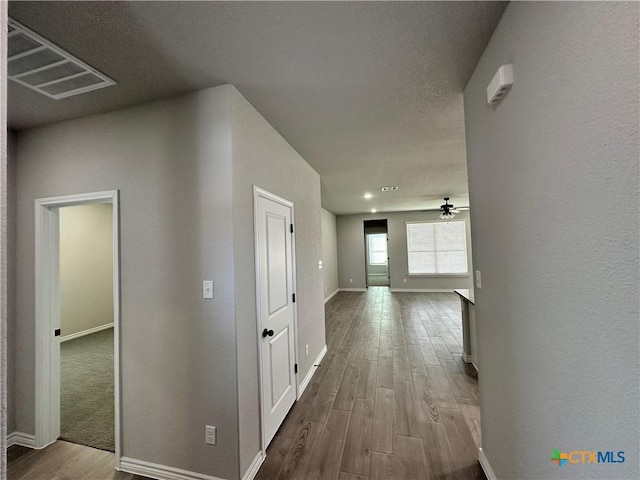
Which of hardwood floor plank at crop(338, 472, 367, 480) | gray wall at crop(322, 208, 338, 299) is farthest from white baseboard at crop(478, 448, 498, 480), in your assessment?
gray wall at crop(322, 208, 338, 299)

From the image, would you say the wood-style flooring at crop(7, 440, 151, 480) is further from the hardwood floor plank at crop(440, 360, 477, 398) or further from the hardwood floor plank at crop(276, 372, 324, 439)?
the hardwood floor plank at crop(440, 360, 477, 398)

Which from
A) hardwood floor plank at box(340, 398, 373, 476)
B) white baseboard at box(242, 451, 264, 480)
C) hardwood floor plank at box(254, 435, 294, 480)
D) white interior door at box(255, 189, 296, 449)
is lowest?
hardwood floor plank at box(340, 398, 373, 476)

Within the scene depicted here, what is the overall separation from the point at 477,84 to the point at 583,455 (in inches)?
73.4

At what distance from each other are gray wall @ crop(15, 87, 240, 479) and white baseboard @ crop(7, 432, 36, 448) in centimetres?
→ 100

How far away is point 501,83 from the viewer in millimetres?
1223

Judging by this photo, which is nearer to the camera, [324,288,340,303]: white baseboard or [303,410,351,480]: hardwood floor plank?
[303,410,351,480]: hardwood floor plank

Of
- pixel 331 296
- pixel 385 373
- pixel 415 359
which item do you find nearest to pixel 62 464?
pixel 385 373

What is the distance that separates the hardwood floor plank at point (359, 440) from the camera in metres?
1.81

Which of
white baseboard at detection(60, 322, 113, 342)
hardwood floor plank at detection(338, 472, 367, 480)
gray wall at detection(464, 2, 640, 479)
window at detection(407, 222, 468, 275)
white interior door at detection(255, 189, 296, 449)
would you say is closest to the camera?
gray wall at detection(464, 2, 640, 479)

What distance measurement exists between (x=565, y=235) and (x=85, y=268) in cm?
679

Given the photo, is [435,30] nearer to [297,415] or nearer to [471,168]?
[471,168]

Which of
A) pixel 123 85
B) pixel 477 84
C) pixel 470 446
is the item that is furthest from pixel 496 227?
pixel 123 85

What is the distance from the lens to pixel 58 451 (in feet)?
6.72

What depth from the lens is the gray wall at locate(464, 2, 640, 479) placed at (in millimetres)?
676
